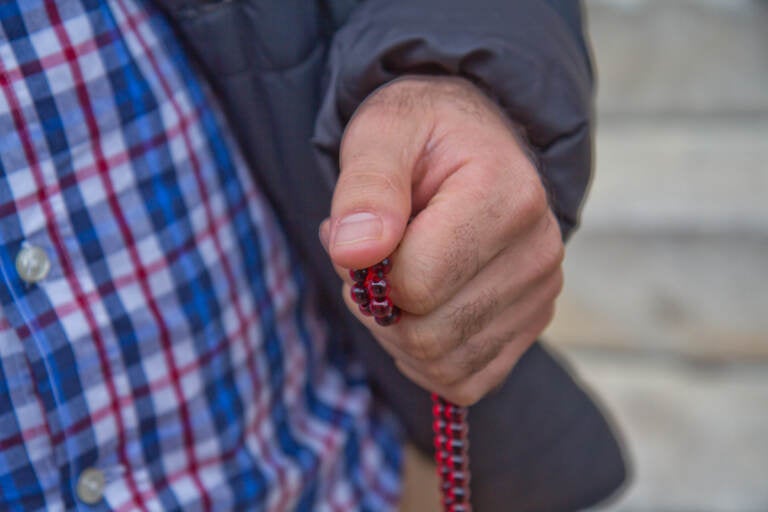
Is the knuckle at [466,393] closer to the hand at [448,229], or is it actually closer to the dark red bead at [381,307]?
the hand at [448,229]

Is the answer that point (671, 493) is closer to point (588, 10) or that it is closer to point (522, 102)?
point (588, 10)

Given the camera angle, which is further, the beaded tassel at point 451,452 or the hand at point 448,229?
the beaded tassel at point 451,452

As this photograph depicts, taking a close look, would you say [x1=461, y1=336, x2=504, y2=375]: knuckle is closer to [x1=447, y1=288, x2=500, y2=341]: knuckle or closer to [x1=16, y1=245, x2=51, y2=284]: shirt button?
[x1=447, y1=288, x2=500, y2=341]: knuckle

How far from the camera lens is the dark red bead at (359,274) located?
52 cm

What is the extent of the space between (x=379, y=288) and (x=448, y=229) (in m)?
0.05

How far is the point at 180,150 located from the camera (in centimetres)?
68

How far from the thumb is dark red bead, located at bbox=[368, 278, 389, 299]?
0.07 ft

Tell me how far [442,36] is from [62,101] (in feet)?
0.89

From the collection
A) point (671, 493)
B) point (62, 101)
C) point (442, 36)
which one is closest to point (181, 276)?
point (62, 101)

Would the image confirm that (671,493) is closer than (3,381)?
No

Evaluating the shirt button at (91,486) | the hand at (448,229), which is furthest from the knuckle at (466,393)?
the shirt button at (91,486)

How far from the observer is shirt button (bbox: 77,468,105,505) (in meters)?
0.62

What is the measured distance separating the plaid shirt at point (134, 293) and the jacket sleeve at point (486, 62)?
0.13 m

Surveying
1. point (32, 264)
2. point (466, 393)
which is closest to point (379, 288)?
point (466, 393)
